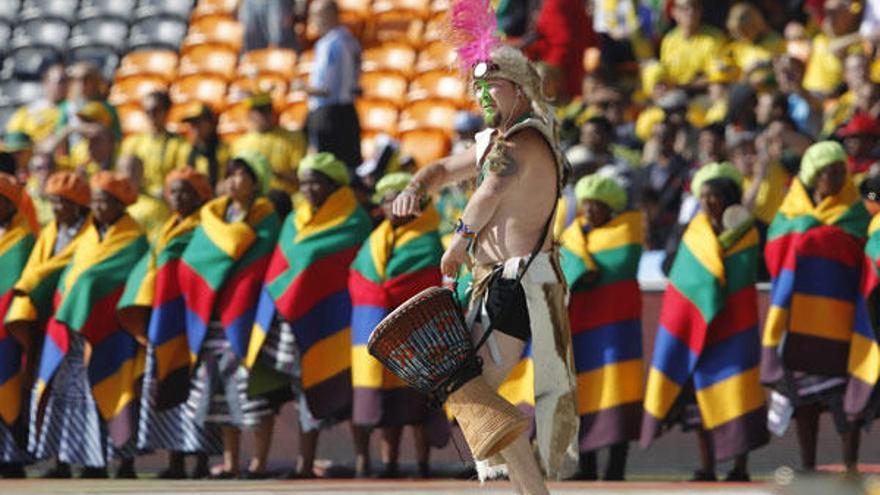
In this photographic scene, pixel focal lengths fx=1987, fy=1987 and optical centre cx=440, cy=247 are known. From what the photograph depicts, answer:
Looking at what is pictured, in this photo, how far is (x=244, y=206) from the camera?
424 inches

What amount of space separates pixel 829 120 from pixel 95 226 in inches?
189

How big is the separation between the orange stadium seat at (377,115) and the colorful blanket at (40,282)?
5.01m

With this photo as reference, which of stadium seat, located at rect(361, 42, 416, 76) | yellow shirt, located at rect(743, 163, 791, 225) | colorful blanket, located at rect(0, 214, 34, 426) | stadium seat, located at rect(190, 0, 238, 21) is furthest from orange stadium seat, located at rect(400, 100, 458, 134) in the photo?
colorful blanket, located at rect(0, 214, 34, 426)

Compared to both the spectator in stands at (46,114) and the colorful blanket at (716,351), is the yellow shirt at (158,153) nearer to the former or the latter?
the spectator in stands at (46,114)

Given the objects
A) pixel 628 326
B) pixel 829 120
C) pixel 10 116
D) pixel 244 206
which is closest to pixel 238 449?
pixel 244 206

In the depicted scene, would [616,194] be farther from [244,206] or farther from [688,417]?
[244,206]

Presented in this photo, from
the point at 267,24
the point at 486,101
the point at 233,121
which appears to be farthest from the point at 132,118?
the point at 486,101

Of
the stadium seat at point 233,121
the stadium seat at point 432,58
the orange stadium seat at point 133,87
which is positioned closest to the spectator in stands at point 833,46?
the stadium seat at point 432,58

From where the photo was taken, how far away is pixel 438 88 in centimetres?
1614

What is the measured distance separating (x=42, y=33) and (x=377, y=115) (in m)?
4.59

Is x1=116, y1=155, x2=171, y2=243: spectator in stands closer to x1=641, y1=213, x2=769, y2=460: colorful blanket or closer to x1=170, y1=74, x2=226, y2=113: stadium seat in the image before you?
x1=641, y1=213, x2=769, y2=460: colorful blanket

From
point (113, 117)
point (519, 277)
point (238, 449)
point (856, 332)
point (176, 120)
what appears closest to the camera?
point (519, 277)

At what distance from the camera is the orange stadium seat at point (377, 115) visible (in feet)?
52.1

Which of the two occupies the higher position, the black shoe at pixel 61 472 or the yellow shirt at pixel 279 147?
the yellow shirt at pixel 279 147
